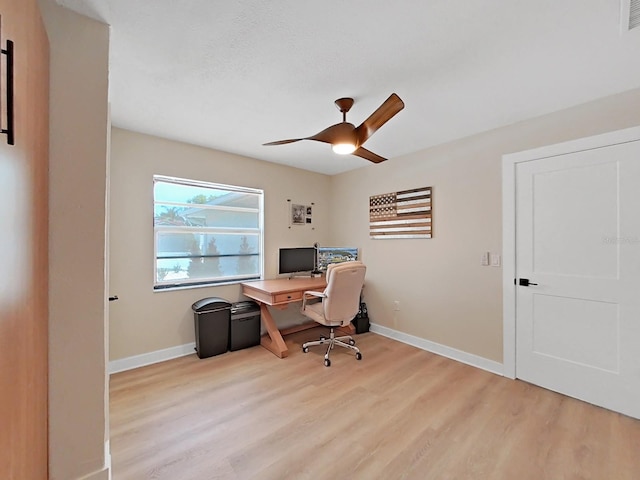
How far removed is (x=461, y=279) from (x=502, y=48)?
6.96ft

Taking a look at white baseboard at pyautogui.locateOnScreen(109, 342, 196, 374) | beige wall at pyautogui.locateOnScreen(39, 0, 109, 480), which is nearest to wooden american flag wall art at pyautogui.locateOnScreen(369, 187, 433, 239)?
white baseboard at pyautogui.locateOnScreen(109, 342, 196, 374)

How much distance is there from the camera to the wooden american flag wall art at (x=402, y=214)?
328cm

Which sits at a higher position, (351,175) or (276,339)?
(351,175)

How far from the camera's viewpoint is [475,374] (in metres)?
2.67

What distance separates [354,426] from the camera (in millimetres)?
1918

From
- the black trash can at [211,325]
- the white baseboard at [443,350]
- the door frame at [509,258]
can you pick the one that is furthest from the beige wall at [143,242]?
the door frame at [509,258]

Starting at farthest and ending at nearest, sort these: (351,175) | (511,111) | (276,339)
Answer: (351,175) < (276,339) < (511,111)

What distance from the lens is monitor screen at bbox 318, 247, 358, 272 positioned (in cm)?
415

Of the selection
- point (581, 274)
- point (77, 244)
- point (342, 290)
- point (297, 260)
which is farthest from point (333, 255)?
point (77, 244)

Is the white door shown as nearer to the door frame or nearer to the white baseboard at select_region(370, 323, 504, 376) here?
the door frame

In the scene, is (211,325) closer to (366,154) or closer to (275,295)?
(275,295)

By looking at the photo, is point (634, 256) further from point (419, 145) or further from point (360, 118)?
point (360, 118)

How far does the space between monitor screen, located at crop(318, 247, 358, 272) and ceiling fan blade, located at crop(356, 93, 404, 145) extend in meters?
2.17

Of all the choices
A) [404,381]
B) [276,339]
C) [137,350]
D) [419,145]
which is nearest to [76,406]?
[137,350]
